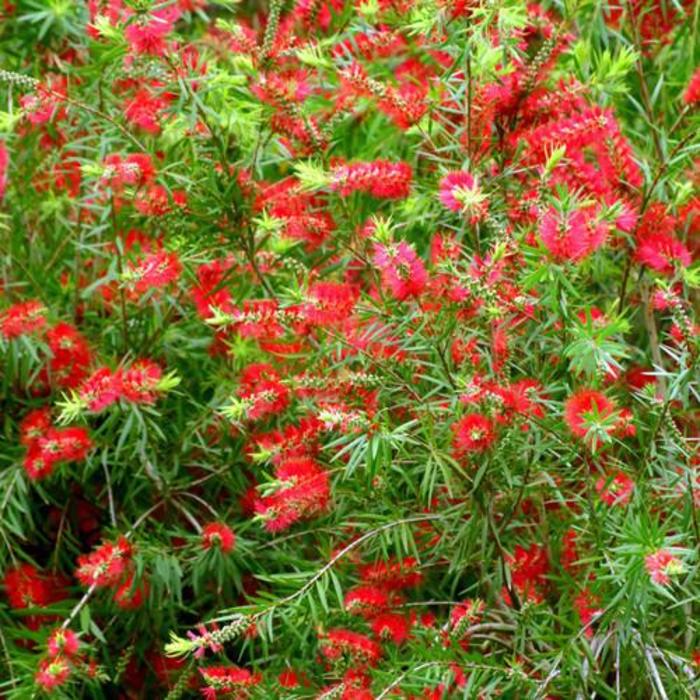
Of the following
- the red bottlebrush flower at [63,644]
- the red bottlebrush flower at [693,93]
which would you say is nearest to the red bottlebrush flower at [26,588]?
the red bottlebrush flower at [63,644]

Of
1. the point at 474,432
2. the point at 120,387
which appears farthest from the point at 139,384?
the point at 474,432

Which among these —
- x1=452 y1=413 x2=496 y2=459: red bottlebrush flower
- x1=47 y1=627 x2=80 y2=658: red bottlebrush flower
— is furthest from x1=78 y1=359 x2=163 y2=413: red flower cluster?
x1=452 y1=413 x2=496 y2=459: red bottlebrush flower

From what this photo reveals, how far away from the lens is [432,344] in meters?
1.94

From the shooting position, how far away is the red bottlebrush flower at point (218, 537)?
7.82ft

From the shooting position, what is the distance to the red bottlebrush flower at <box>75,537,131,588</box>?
2.28 m

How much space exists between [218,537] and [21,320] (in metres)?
0.52

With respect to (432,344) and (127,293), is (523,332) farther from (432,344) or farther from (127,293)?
(127,293)

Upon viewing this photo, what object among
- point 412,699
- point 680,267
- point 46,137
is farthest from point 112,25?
point 412,699

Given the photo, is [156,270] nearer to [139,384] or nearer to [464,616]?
[139,384]

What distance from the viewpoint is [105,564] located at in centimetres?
228

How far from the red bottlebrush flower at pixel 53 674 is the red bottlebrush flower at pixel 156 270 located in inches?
24.4

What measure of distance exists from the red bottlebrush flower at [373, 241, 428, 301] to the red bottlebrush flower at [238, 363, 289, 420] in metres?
0.33

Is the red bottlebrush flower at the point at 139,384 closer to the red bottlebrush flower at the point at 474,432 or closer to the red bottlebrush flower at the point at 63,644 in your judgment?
the red bottlebrush flower at the point at 63,644

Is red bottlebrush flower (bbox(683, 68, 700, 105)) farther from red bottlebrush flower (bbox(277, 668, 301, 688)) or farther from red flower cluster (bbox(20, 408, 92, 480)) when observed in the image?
red flower cluster (bbox(20, 408, 92, 480))
